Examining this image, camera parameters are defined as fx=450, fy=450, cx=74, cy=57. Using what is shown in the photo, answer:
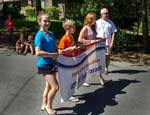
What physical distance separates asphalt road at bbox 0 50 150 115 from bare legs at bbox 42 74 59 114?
27 cm

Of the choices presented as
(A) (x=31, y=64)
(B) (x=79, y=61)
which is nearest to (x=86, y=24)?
(B) (x=79, y=61)

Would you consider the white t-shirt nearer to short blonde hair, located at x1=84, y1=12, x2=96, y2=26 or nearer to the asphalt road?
the asphalt road

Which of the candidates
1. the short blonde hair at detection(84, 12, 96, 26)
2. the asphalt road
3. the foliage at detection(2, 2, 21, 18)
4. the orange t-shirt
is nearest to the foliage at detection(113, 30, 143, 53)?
the asphalt road

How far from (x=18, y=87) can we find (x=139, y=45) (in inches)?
331

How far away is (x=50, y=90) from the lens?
8477 millimetres

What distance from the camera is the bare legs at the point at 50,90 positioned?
8.30 m

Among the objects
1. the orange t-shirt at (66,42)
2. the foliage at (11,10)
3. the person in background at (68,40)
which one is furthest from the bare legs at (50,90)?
the foliage at (11,10)

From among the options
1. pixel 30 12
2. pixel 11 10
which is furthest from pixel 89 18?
pixel 30 12

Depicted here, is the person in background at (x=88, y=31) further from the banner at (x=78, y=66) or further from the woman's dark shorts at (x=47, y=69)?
the woman's dark shorts at (x=47, y=69)

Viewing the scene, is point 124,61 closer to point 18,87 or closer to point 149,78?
point 149,78

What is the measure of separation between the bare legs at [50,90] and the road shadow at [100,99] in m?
0.48

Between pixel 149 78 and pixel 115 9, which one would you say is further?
pixel 115 9

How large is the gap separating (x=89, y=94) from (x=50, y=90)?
187cm

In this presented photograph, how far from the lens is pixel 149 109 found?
9109mm
